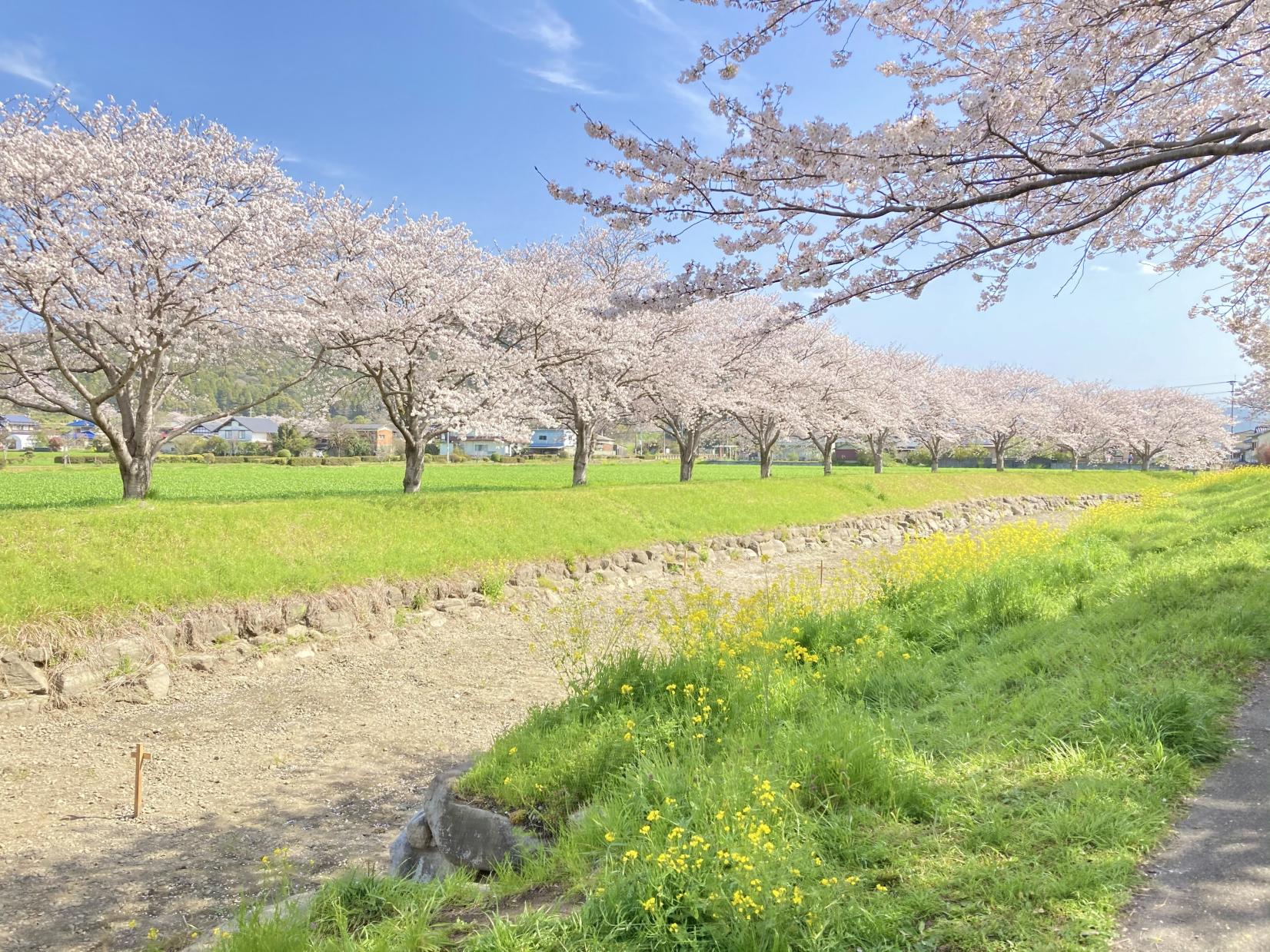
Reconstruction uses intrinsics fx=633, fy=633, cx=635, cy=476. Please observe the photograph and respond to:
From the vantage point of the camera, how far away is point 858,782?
376cm

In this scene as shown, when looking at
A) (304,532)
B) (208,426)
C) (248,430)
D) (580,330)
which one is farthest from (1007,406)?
(248,430)

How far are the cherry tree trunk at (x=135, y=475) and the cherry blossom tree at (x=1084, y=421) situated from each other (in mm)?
59722

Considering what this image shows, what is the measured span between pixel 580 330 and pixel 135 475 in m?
11.7

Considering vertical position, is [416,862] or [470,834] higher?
[470,834]

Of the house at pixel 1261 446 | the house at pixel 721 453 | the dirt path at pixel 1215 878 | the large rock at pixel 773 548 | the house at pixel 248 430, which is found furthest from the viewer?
the house at pixel 721 453

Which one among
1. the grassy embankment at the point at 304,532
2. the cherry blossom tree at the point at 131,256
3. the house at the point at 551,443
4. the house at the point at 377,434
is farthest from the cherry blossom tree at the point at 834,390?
the house at the point at 377,434

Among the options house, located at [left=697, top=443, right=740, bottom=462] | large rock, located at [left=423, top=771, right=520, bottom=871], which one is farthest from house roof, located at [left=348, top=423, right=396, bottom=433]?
large rock, located at [left=423, top=771, right=520, bottom=871]

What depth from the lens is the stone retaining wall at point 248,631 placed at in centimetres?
760

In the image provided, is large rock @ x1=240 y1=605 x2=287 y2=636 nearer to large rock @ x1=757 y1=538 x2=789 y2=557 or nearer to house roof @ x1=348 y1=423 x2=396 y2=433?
large rock @ x1=757 y1=538 x2=789 y2=557

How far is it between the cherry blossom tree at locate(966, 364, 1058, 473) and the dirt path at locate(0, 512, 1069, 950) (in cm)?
4659

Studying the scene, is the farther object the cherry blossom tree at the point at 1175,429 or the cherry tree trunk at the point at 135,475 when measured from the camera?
the cherry blossom tree at the point at 1175,429

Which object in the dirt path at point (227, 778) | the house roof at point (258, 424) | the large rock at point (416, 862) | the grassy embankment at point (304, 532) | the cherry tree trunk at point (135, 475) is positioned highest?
the house roof at point (258, 424)

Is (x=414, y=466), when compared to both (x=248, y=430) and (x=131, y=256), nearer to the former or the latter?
(x=131, y=256)

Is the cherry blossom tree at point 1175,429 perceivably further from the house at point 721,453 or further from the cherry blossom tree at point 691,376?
the house at point 721,453
